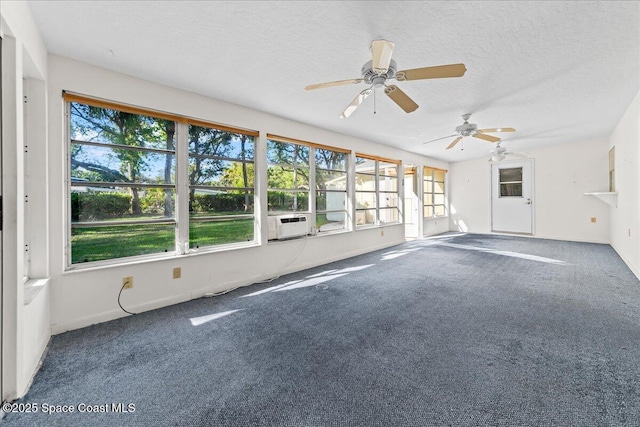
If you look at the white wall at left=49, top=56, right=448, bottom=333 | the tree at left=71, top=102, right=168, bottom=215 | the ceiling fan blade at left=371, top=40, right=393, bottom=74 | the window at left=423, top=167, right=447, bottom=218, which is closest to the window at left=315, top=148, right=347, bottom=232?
the white wall at left=49, top=56, right=448, bottom=333

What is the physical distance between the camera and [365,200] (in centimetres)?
557

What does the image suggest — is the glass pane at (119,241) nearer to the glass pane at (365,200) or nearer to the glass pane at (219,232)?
the glass pane at (219,232)

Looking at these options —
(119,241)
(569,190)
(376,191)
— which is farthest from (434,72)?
(569,190)

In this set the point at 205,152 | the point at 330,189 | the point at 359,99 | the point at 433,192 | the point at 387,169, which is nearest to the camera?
the point at 359,99

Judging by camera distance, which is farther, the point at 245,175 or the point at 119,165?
the point at 245,175

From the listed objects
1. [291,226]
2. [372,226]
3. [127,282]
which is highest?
[291,226]

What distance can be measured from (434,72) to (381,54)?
48 cm

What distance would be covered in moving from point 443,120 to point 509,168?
461 centimetres

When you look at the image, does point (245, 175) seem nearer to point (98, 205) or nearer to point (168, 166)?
point (168, 166)

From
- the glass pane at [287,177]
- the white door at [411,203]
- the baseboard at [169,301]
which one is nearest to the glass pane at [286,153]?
the glass pane at [287,177]

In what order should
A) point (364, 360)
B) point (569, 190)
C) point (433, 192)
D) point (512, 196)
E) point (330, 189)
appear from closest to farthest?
point (364, 360) → point (330, 189) → point (569, 190) → point (512, 196) → point (433, 192)

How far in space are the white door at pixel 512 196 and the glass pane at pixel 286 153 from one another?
20.4ft

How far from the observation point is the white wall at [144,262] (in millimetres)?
2217

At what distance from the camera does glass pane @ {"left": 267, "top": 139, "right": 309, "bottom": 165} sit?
3.86 meters
